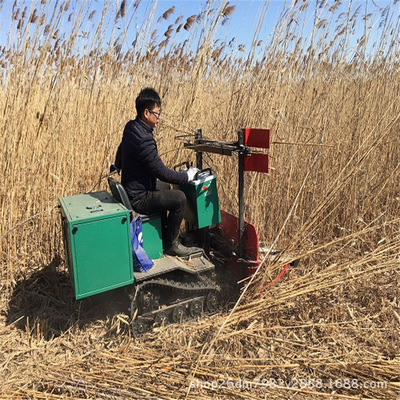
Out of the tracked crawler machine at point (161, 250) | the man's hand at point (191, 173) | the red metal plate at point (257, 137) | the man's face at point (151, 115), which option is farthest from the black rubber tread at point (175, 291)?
the man's face at point (151, 115)

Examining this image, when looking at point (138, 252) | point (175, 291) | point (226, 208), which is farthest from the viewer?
point (226, 208)

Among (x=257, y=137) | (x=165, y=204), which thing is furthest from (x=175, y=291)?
(x=257, y=137)

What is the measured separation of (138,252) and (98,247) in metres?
0.30

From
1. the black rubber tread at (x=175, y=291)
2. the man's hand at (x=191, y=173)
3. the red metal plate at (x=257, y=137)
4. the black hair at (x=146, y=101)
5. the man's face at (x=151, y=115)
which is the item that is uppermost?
the black hair at (x=146, y=101)

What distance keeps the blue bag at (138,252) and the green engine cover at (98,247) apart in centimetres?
9

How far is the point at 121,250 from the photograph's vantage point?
2064 millimetres

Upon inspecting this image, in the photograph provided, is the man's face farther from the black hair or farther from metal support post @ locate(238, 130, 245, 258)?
metal support post @ locate(238, 130, 245, 258)

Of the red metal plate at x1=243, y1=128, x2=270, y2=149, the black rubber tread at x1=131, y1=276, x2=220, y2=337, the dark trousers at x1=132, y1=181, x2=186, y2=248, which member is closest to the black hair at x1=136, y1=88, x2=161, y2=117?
the dark trousers at x1=132, y1=181, x2=186, y2=248

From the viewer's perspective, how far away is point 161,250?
2.48 metres

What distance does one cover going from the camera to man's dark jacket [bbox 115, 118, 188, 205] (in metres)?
2.29

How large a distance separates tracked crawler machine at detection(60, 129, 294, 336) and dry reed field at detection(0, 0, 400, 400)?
0.54 ft

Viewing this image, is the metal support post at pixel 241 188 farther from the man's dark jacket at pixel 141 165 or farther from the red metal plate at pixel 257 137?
the man's dark jacket at pixel 141 165

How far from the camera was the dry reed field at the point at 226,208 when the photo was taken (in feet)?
6.06

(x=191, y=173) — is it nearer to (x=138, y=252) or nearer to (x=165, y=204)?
(x=165, y=204)
